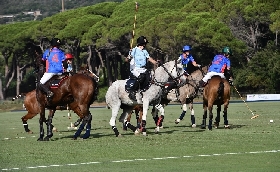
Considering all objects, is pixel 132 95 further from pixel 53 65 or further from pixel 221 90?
pixel 221 90

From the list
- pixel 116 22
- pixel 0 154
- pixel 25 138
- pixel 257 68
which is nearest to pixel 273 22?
pixel 257 68

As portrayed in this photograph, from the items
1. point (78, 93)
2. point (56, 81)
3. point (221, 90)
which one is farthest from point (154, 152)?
point (221, 90)

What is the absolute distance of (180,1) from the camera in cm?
8744

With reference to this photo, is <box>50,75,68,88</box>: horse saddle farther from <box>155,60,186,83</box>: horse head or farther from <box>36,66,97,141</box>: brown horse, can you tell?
<box>155,60,186,83</box>: horse head

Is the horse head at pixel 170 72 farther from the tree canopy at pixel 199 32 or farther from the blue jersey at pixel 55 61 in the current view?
the tree canopy at pixel 199 32

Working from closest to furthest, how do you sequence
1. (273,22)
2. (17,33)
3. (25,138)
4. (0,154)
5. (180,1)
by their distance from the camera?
(0,154) < (25,138) < (273,22) < (180,1) < (17,33)

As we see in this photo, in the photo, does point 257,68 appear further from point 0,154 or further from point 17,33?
point 0,154

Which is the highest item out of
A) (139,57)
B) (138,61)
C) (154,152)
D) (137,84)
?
(139,57)

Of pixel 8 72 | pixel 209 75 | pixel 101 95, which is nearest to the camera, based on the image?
pixel 209 75

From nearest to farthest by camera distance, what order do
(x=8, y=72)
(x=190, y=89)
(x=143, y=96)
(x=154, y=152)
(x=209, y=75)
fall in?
1. (x=154, y=152)
2. (x=143, y=96)
3. (x=209, y=75)
4. (x=190, y=89)
5. (x=8, y=72)

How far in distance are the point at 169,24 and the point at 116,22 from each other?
364 inches

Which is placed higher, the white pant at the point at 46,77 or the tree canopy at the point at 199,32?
the tree canopy at the point at 199,32

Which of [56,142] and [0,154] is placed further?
[56,142]

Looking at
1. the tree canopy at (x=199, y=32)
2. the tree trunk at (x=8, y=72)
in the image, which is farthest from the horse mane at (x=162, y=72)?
the tree trunk at (x=8, y=72)
